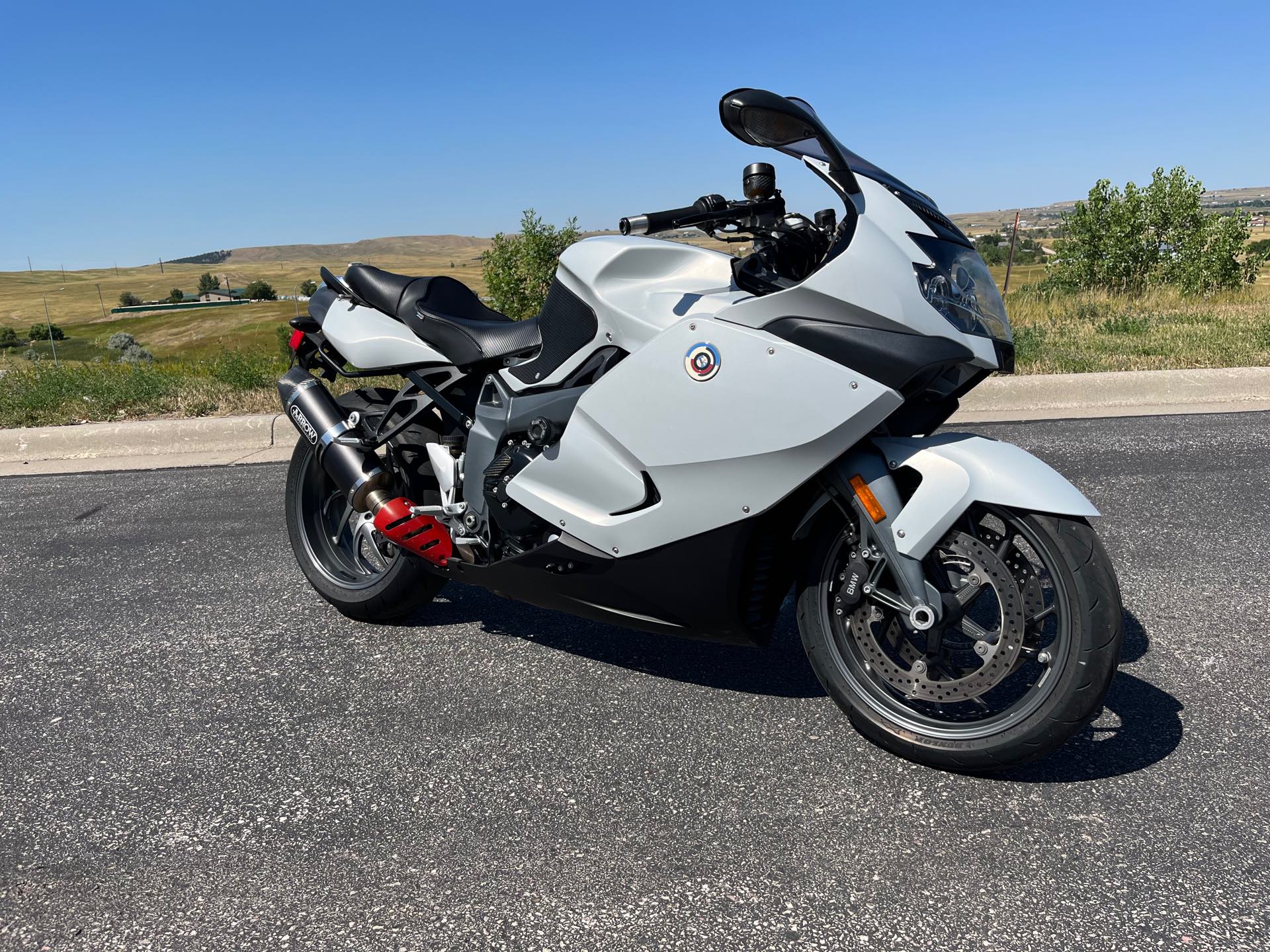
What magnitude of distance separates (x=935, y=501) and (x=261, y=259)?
168m

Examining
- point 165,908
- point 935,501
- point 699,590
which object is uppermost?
point 935,501

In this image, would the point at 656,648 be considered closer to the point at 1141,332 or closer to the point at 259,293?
the point at 1141,332

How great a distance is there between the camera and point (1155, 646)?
3.55 meters

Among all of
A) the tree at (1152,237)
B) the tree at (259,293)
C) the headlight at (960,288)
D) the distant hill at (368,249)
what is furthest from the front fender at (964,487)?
the distant hill at (368,249)

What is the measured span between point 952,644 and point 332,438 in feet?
7.77

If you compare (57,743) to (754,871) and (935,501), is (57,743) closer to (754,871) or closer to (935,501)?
(754,871)

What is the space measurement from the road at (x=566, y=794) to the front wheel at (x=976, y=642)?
0.15m

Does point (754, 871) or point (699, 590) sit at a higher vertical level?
point (699, 590)

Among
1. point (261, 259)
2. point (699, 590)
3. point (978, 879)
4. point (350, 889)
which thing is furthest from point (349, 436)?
point (261, 259)

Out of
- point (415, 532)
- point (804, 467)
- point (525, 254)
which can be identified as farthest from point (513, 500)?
point (525, 254)

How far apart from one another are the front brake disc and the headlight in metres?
0.55

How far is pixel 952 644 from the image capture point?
115 inches

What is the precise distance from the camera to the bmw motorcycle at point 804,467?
103 inches

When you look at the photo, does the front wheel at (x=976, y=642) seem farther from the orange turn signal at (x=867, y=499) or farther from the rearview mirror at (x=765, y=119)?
the rearview mirror at (x=765, y=119)
